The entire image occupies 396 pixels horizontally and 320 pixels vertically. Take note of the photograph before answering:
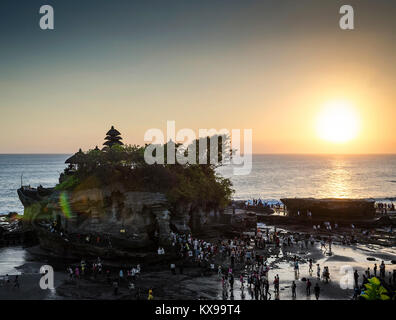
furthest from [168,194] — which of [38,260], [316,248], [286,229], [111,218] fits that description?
[286,229]

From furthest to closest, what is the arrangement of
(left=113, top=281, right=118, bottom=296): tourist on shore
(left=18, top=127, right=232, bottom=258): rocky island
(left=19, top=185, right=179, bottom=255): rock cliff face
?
1. (left=19, top=185, right=179, bottom=255): rock cliff face
2. (left=18, top=127, right=232, bottom=258): rocky island
3. (left=113, top=281, right=118, bottom=296): tourist on shore

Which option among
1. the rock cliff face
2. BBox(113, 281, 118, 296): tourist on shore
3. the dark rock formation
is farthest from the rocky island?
the dark rock formation

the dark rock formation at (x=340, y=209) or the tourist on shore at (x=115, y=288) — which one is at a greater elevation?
the dark rock formation at (x=340, y=209)

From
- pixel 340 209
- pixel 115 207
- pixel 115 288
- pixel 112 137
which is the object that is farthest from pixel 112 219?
pixel 340 209

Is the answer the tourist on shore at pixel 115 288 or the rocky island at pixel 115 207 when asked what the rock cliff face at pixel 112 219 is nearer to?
the rocky island at pixel 115 207

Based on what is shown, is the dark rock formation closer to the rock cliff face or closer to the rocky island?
the rocky island

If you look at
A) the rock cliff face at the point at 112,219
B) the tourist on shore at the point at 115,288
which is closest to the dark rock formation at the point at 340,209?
the rock cliff face at the point at 112,219

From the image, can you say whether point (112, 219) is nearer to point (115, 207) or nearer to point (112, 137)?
point (115, 207)

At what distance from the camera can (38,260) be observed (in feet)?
123
